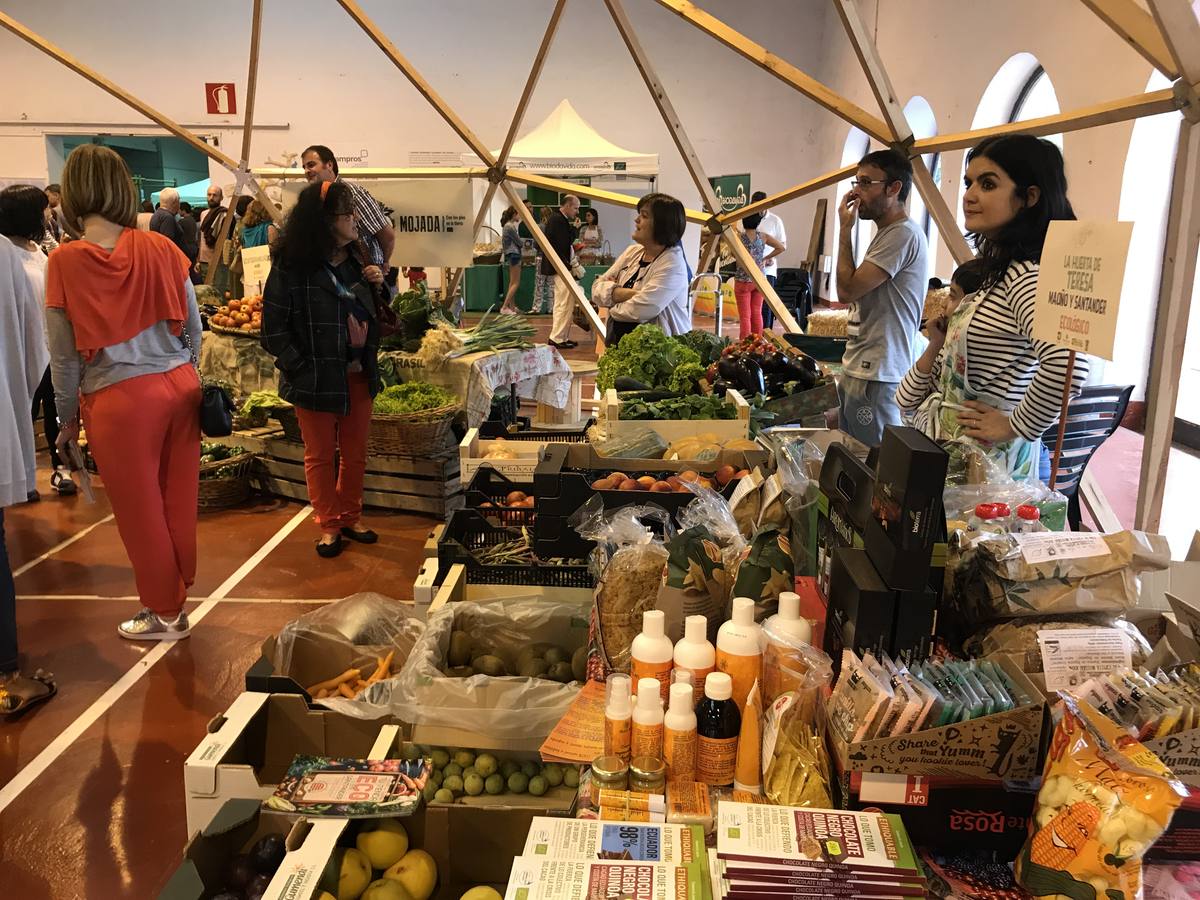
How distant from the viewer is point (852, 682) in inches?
46.6

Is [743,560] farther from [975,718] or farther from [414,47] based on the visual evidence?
[414,47]

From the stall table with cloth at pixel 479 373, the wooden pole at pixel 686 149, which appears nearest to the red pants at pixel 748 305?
the wooden pole at pixel 686 149

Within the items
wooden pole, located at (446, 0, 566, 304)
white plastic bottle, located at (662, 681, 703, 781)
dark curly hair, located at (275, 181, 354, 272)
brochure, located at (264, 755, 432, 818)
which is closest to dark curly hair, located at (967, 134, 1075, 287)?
white plastic bottle, located at (662, 681, 703, 781)

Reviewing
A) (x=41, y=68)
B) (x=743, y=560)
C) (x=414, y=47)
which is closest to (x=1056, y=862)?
(x=743, y=560)

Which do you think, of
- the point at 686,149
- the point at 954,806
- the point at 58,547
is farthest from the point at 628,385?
the point at 58,547

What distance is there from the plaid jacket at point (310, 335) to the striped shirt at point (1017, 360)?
2654 mm

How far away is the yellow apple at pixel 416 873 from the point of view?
60.0 inches

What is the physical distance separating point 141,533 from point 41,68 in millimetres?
14545

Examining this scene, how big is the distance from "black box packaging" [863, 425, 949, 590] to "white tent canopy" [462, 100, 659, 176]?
11003 millimetres

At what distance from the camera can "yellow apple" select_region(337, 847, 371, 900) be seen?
4.78 feet

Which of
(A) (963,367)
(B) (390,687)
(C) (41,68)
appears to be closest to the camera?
(B) (390,687)

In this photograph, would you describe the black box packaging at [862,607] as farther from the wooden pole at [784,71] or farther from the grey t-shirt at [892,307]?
the wooden pole at [784,71]

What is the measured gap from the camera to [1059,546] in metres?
1.32

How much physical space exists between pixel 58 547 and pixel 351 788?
364 centimetres
